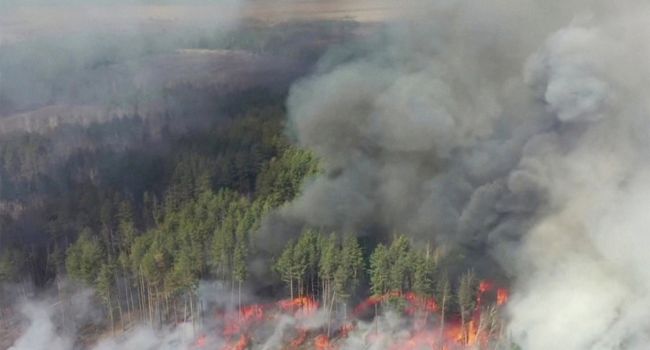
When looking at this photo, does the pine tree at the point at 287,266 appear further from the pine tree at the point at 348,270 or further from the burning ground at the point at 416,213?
the pine tree at the point at 348,270

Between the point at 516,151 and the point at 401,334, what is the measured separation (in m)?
5.92

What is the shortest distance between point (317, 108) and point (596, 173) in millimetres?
8545

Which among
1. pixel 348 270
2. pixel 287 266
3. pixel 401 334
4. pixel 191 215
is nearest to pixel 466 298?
pixel 401 334

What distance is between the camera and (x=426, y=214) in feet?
55.5

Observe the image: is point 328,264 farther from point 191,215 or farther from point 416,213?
point 191,215

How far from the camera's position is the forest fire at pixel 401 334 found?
14.4m

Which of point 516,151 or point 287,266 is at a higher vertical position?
point 516,151

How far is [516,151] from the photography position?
17.2 m

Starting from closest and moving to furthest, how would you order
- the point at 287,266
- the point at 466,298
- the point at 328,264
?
the point at 466,298, the point at 328,264, the point at 287,266

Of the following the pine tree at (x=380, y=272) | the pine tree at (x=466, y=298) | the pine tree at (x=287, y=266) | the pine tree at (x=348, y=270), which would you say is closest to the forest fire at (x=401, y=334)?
the pine tree at (x=466, y=298)

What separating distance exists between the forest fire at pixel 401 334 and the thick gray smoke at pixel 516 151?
2.34 feet

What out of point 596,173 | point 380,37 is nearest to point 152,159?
point 380,37

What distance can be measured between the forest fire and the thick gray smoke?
714 mm

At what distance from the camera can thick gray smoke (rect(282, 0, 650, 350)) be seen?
14289mm
